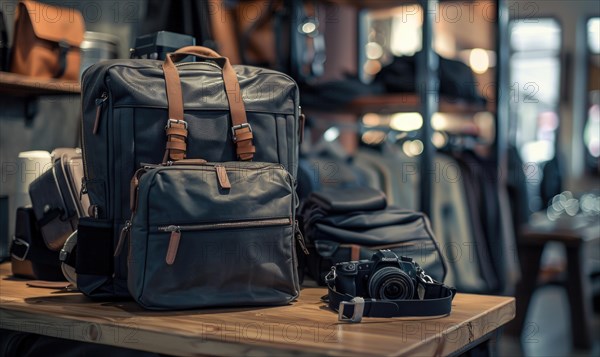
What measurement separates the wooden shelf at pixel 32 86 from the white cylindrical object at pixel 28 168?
0.18 metres

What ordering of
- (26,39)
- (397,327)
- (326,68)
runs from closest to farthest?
(397,327) < (26,39) < (326,68)

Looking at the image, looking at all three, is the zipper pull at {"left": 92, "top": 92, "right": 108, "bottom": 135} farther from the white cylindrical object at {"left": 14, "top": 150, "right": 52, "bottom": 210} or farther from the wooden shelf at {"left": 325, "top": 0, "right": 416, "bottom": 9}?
the wooden shelf at {"left": 325, "top": 0, "right": 416, "bottom": 9}

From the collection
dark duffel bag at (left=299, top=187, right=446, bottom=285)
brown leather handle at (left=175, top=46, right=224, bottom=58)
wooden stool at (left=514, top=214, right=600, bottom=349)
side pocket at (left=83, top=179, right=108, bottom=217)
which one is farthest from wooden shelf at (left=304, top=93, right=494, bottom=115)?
side pocket at (left=83, top=179, right=108, bottom=217)

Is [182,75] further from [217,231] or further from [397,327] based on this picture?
[397,327]

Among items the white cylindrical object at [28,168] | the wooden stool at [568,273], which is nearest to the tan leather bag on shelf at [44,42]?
the white cylindrical object at [28,168]

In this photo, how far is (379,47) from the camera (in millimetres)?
5477

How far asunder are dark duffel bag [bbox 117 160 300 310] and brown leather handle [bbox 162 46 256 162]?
4 centimetres

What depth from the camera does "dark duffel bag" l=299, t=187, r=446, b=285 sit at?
1.72 m

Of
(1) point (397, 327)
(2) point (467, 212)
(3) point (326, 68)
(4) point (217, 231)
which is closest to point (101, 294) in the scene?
(4) point (217, 231)

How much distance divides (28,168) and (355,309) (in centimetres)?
99

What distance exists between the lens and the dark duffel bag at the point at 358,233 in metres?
1.72

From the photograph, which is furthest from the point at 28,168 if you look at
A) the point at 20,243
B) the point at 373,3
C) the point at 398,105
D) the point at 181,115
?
the point at 373,3

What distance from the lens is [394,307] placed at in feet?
4.45

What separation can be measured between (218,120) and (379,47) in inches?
164
